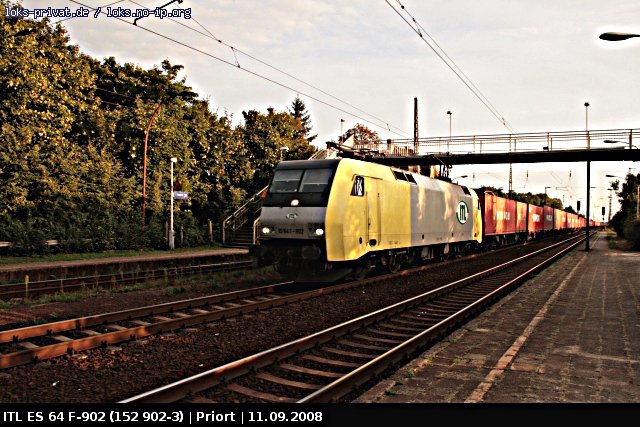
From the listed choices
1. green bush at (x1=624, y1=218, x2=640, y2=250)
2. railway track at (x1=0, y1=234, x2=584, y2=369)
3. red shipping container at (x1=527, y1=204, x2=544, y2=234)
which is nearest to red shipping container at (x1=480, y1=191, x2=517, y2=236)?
green bush at (x1=624, y1=218, x2=640, y2=250)

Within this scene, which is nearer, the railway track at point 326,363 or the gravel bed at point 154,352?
the railway track at point 326,363

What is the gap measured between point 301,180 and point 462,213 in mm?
12414

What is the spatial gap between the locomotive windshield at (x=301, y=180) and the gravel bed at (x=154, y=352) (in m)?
2.86

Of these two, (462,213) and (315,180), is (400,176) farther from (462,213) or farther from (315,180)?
(462,213)

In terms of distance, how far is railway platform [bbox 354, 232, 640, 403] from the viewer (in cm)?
584

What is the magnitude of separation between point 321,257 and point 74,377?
741 cm

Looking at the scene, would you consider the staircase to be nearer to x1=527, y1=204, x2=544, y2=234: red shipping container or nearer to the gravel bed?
the gravel bed

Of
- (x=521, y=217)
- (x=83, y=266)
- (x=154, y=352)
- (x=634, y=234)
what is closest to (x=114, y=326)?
(x=154, y=352)

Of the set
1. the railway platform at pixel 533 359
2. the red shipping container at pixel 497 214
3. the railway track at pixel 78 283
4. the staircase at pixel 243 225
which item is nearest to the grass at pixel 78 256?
the staircase at pixel 243 225

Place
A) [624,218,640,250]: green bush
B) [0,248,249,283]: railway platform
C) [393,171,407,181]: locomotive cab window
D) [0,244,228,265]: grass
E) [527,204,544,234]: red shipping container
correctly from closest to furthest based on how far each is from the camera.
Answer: [393,171,407,181]: locomotive cab window, [0,248,249,283]: railway platform, [0,244,228,265]: grass, [624,218,640,250]: green bush, [527,204,544,234]: red shipping container

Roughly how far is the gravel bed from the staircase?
19088mm

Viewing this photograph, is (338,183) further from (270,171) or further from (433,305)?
(270,171)

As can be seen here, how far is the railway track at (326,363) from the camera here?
5855mm

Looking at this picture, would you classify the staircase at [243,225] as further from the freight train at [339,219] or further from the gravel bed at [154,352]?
the gravel bed at [154,352]
